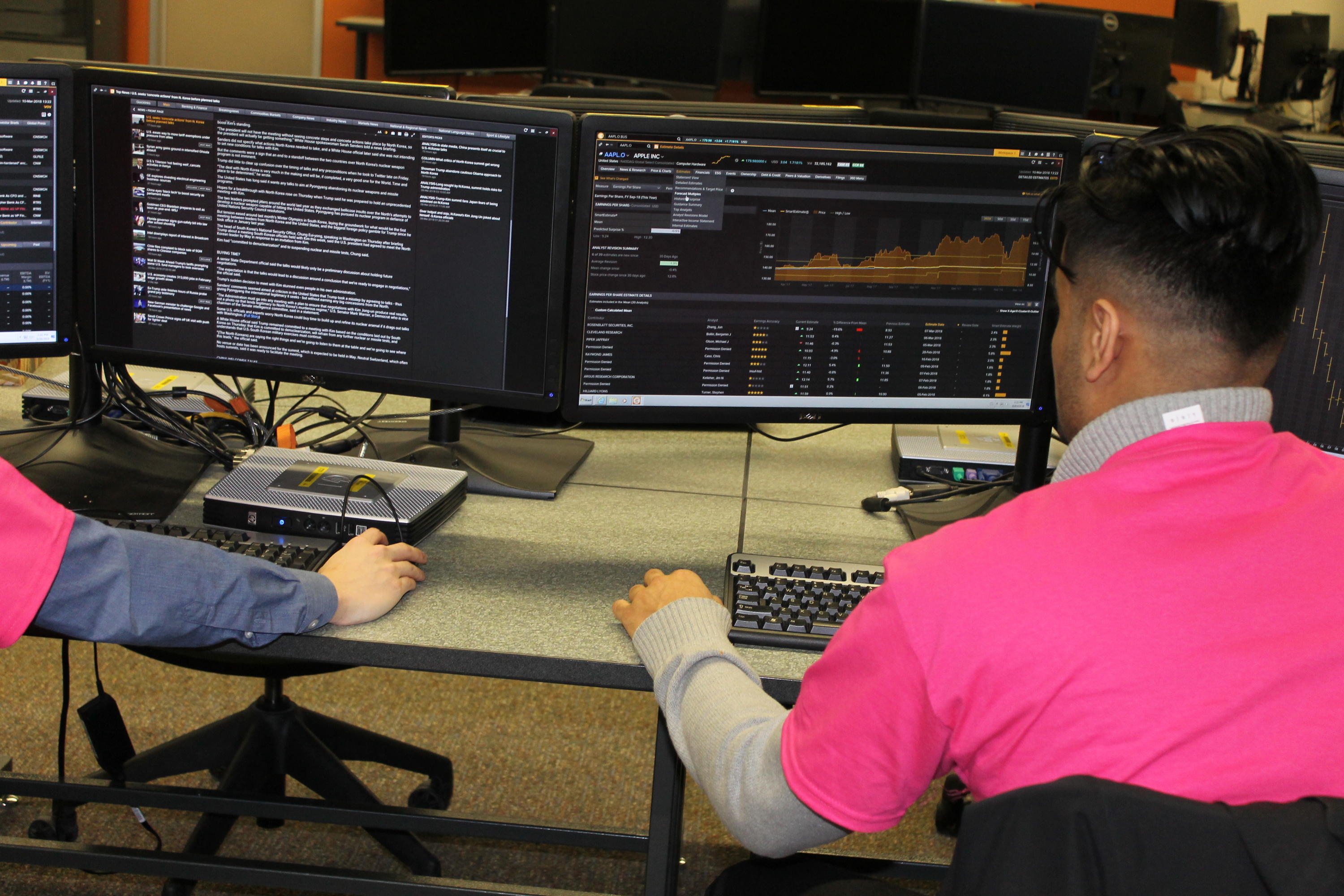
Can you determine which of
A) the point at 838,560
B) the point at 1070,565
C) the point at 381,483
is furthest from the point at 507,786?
the point at 1070,565

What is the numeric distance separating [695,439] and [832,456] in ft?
0.74

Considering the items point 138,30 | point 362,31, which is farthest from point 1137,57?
point 138,30

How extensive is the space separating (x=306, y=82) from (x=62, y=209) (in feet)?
1.36

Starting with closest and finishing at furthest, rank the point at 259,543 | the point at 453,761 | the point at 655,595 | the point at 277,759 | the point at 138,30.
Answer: the point at 655,595, the point at 259,543, the point at 277,759, the point at 453,761, the point at 138,30

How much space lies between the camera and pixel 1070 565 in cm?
82

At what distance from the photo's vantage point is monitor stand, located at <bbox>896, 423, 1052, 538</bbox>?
1653mm

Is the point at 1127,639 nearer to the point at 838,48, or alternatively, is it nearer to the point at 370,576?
the point at 370,576

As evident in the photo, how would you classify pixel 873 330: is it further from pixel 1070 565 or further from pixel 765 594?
pixel 1070 565

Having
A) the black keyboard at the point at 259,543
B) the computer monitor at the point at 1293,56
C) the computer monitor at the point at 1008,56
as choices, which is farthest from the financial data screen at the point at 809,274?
the computer monitor at the point at 1293,56

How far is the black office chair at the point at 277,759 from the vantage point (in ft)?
6.22

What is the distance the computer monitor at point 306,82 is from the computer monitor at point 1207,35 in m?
4.71

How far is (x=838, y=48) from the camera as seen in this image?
511 cm

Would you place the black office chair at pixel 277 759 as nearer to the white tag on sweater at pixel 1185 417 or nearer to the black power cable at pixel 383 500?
the black power cable at pixel 383 500

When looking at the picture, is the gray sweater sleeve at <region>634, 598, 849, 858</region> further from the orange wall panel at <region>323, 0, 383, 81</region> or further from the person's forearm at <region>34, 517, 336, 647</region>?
the orange wall panel at <region>323, 0, 383, 81</region>
